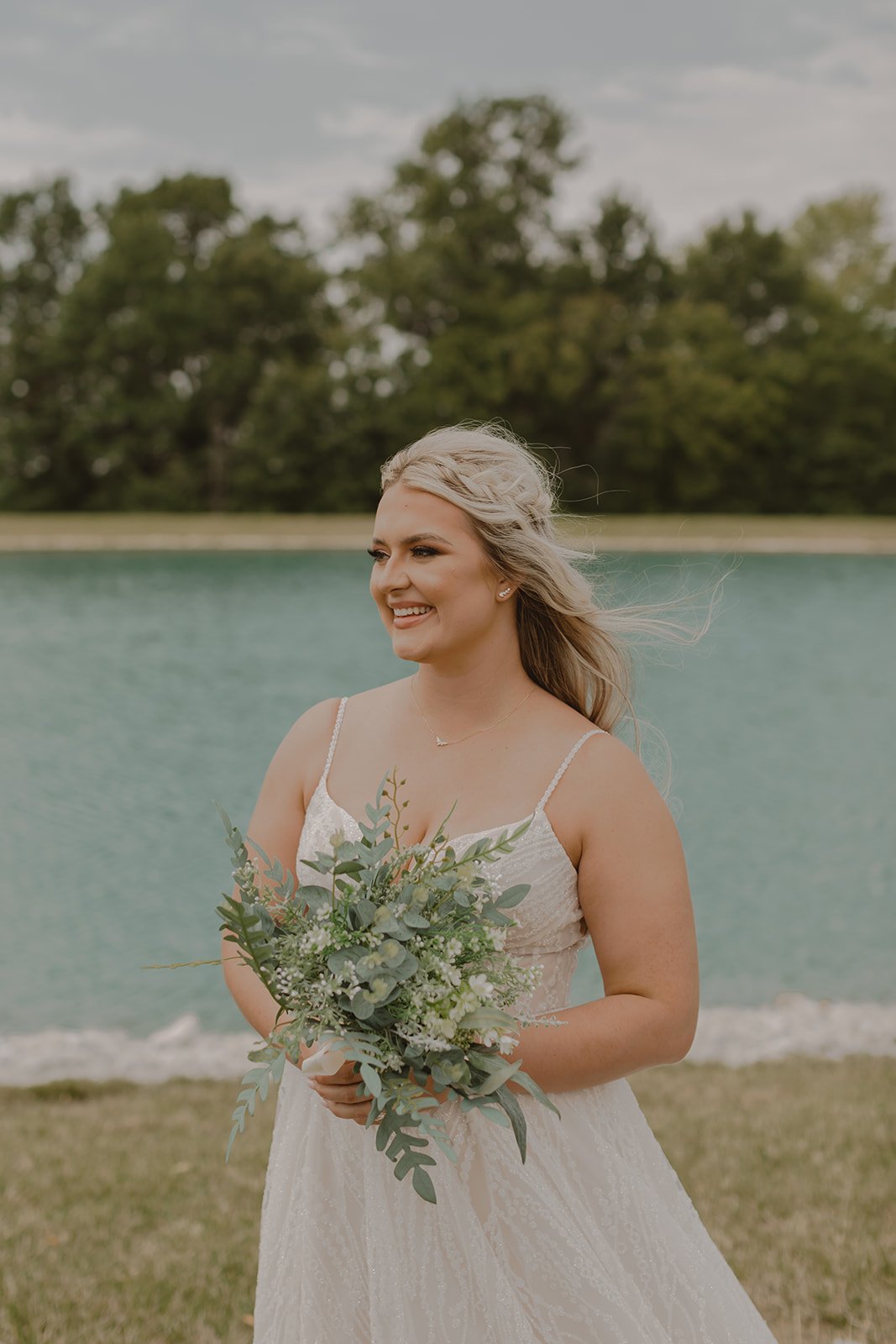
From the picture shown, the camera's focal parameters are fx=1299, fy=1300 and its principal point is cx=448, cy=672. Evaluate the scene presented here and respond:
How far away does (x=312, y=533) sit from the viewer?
45188 millimetres

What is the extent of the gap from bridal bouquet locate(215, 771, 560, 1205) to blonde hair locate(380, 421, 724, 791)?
2.23ft

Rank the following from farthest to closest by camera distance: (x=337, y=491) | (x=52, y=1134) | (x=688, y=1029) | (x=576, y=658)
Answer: (x=337, y=491) → (x=52, y=1134) → (x=576, y=658) → (x=688, y=1029)

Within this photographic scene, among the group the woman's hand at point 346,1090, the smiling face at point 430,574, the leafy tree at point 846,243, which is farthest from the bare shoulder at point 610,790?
the leafy tree at point 846,243

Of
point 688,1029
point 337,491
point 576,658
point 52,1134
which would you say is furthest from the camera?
point 337,491

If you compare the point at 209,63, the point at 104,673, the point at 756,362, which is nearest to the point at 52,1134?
the point at 104,673

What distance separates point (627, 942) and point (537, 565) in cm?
73

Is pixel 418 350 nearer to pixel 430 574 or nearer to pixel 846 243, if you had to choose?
pixel 846 243

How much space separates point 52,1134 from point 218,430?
4923 cm

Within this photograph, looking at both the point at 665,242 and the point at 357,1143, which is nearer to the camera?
the point at 357,1143

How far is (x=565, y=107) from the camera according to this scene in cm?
5178

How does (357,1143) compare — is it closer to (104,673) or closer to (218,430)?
(104,673)

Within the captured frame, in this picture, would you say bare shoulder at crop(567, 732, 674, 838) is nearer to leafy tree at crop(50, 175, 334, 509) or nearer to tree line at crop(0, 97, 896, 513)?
tree line at crop(0, 97, 896, 513)

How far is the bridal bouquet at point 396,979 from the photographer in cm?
184

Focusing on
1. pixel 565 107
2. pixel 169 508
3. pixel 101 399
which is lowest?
pixel 169 508
